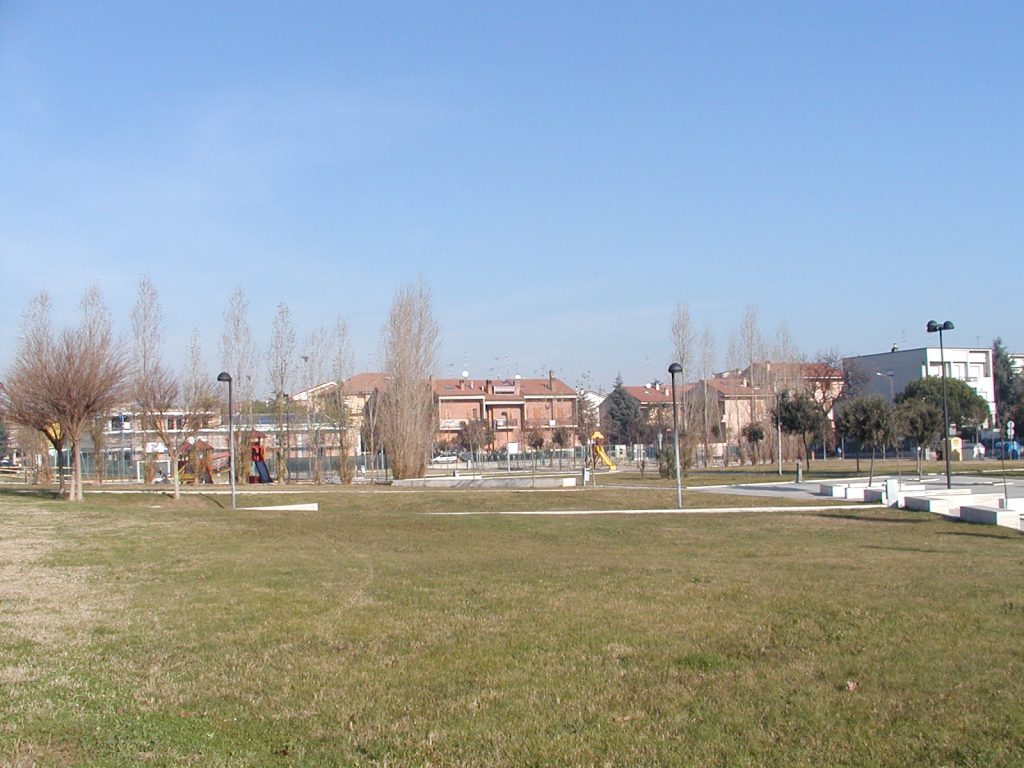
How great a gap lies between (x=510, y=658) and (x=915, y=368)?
9065 cm

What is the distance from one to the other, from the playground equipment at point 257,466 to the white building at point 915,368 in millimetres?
56614

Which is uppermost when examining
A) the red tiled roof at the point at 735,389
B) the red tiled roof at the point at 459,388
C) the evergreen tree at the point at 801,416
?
the red tiled roof at the point at 459,388

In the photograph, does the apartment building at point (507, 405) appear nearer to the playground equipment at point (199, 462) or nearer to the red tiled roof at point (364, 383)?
the red tiled roof at point (364, 383)

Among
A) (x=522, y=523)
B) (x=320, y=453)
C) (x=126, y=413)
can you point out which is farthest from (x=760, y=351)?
(x=522, y=523)

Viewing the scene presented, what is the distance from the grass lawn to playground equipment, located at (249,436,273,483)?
115 ft

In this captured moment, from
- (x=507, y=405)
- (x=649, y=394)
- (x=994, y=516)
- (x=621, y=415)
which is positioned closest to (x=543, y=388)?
(x=507, y=405)

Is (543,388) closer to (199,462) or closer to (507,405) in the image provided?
(507,405)

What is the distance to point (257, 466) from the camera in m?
51.5

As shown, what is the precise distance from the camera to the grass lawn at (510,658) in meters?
5.52

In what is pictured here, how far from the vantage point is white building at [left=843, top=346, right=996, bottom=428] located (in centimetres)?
8900

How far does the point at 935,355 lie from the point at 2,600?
297 feet

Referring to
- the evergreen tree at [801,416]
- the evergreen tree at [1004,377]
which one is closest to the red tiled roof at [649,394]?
the evergreen tree at [1004,377]

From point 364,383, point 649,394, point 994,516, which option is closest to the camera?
point 994,516

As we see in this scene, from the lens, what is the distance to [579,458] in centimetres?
7844
